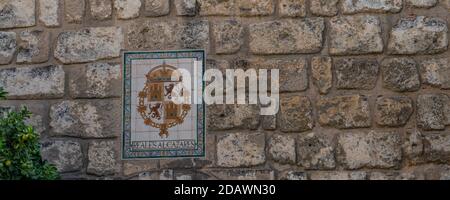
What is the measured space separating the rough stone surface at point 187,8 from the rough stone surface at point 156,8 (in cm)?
7

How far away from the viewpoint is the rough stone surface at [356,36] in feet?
15.2

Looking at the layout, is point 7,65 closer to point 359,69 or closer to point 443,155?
point 359,69

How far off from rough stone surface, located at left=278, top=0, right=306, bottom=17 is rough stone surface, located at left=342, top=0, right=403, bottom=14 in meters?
0.25

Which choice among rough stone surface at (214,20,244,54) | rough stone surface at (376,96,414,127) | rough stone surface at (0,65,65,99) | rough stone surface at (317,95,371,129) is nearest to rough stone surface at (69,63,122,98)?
rough stone surface at (0,65,65,99)

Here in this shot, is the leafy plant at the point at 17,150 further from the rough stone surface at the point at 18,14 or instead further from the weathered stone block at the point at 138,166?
the rough stone surface at the point at 18,14

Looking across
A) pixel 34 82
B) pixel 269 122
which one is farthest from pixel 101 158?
pixel 269 122

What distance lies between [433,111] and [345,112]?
1.72 ft

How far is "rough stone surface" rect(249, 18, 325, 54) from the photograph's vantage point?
15.3 ft

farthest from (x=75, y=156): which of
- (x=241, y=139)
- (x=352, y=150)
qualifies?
(x=352, y=150)

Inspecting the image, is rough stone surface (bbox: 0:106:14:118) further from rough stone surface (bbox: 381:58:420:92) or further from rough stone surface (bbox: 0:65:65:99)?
rough stone surface (bbox: 381:58:420:92)

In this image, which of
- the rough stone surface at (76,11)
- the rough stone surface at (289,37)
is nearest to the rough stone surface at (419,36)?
the rough stone surface at (289,37)

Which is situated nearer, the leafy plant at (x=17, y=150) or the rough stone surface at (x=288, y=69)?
the leafy plant at (x=17, y=150)

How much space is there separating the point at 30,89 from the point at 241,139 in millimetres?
1395
